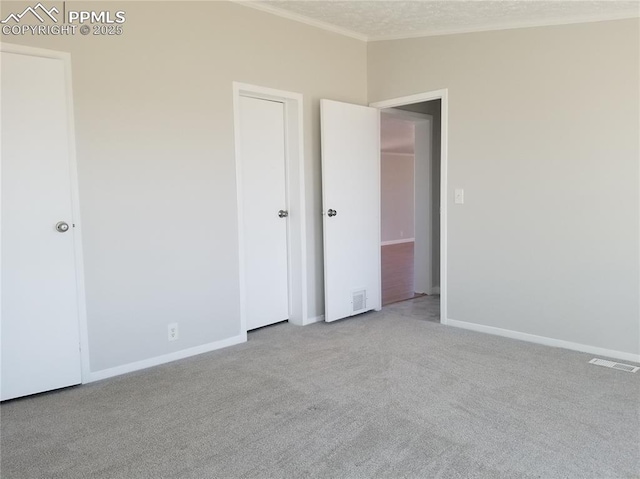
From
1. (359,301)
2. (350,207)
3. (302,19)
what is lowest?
(359,301)

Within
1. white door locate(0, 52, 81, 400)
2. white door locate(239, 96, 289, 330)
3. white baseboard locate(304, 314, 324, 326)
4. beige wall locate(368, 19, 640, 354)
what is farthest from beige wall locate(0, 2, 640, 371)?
white baseboard locate(304, 314, 324, 326)

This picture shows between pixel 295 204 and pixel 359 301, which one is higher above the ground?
pixel 295 204

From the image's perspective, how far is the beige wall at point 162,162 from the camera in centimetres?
297

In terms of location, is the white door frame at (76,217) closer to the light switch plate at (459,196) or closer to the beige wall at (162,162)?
the beige wall at (162,162)

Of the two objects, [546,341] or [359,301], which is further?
[359,301]

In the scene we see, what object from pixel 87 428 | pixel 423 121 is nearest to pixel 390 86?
pixel 423 121

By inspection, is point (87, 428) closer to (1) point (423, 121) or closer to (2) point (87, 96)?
(2) point (87, 96)

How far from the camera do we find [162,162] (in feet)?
10.6

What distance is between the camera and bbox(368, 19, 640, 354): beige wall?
3.24 metres

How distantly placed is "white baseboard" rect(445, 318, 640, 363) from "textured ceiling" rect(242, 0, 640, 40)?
7.29 feet

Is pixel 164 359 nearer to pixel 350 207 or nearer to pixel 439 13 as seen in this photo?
pixel 350 207

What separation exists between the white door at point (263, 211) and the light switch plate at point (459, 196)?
144 centimetres

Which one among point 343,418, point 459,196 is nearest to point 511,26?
point 459,196

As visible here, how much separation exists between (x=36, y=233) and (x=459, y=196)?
9.99 ft
